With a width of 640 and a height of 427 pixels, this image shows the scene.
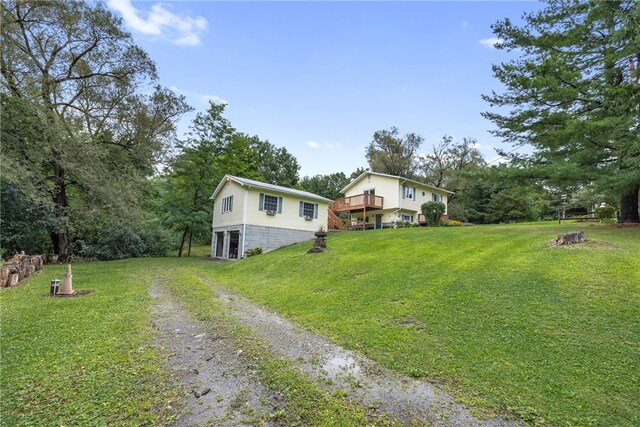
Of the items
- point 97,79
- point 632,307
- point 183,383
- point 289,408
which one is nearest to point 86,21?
point 97,79

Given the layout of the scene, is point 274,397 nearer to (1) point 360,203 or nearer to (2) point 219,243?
(2) point 219,243

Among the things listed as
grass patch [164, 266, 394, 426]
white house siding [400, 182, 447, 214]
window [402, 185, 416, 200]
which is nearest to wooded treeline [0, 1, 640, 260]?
grass patch [164, 266, 394, 426]

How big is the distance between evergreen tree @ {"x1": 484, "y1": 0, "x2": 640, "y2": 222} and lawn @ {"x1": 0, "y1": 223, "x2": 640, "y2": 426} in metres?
2.90

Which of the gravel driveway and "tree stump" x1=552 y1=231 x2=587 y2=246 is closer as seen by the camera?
the gravel driveway

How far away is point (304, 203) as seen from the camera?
2062 centimetres

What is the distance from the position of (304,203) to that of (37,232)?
47.8 ft

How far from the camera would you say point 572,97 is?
38.3ft

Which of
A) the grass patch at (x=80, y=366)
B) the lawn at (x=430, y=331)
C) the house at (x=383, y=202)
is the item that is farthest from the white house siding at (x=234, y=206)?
the grass patch at (x=80, y=366)

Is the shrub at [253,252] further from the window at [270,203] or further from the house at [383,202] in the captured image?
the house at [383,202]

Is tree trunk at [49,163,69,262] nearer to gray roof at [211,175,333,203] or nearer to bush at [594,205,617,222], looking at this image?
gray roof at [211,175,333,203]

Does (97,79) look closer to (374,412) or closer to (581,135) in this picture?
(374,412)

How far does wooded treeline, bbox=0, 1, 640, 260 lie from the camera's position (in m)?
11.1

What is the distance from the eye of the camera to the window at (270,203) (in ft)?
60.7

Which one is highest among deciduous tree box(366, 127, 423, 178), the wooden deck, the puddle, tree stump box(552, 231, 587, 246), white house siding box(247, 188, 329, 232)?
deciduous tree box(366, 127, 423, 178)
